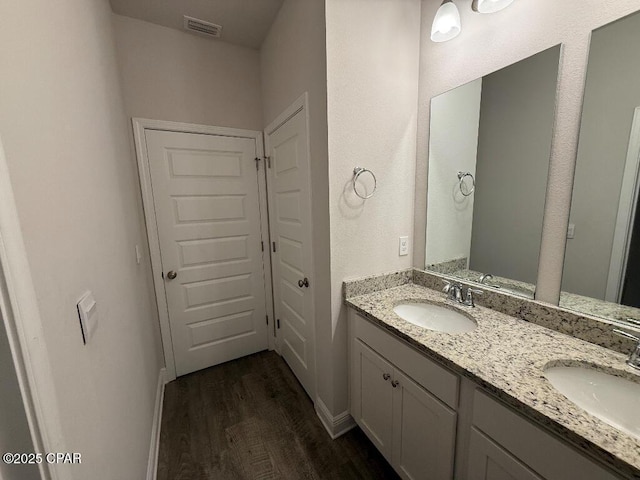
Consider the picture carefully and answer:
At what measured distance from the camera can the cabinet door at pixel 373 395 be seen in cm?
128

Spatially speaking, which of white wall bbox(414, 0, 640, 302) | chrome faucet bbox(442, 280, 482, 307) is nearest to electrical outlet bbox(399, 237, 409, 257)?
chrome faucet bbox(442, 280, 482, 307)

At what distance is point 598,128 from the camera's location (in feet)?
3.21

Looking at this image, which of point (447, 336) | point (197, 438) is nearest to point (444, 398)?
point (447, 336)

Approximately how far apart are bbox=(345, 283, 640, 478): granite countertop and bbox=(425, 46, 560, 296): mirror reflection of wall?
267 millimetres

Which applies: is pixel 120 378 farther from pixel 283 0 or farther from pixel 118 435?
pixel 283 0

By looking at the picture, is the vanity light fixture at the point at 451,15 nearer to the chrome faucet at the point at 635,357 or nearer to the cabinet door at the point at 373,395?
the chrome faucet at the point at 635,357

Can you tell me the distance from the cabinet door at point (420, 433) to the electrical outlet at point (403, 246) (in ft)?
2.49

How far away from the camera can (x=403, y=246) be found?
170 cm

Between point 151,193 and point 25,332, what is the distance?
1.73m

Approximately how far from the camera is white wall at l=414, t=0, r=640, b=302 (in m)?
1.00

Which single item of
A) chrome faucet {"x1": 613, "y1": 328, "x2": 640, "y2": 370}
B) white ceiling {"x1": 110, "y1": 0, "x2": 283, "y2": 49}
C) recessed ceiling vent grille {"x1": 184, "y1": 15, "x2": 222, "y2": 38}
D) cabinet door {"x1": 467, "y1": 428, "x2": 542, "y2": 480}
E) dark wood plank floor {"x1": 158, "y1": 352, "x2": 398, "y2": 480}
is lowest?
dark wood plank floor {"x1": 158, "y1": 352, "x2": 398, "y2": 480}

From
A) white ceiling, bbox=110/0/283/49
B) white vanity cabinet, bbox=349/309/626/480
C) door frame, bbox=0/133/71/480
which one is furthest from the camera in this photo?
white ceiling, bbox=110/0/283/49

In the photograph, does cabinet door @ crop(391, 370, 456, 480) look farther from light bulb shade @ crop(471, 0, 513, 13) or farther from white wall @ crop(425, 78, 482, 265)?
light bulb shade @ crop(471, 0, 513, 13)

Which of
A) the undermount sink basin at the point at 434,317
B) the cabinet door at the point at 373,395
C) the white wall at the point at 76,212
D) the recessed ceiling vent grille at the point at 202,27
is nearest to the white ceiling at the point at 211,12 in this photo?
the recessed ceiling vent grille at the point at 202,27
